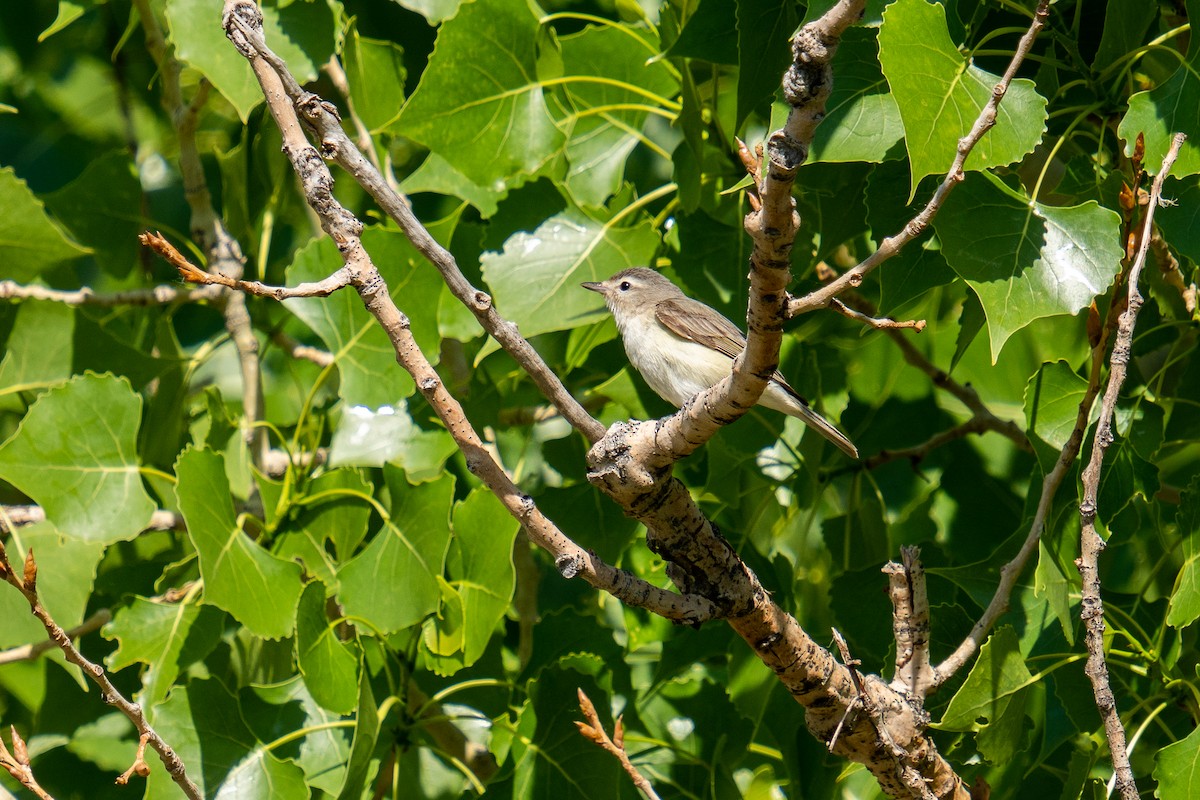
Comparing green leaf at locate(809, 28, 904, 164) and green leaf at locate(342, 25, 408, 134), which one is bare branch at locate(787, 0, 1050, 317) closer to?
green leaf at locate(809, 28, 904, 164)

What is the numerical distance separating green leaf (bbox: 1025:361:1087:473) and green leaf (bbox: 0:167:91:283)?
3.16 m

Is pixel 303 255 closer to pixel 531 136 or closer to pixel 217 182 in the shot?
pixel 531 136

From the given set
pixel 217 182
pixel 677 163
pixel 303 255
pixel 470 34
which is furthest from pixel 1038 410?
pixel 217 182

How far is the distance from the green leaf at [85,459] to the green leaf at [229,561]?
406 millimetres

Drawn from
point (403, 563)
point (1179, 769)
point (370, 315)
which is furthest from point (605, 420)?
point (1179, 769)

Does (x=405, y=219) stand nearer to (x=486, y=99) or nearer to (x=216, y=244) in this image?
(x=486, y=99)

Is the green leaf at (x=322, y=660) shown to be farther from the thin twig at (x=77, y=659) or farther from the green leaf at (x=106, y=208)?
the green leaf at (x=106, y=208)

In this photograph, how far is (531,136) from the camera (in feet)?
13.4

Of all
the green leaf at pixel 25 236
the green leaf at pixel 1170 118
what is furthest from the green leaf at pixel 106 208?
the green leaf at pixel 1170 118

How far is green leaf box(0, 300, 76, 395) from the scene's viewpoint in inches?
173

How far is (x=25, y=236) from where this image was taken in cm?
428

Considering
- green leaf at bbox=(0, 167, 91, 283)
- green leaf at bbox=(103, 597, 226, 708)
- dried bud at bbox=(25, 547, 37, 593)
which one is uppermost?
dried bud at bbox=(25, 547, 37, 593)

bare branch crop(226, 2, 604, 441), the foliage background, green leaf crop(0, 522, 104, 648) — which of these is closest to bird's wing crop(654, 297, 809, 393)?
the foliage background

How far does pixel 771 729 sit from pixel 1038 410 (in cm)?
140
